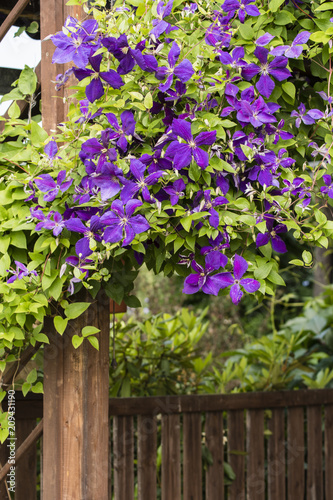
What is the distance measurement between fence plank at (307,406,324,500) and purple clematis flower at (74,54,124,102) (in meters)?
2.36

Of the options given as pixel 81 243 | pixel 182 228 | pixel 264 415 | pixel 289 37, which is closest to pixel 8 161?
pixel 81 243

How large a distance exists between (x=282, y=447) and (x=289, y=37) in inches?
87.0

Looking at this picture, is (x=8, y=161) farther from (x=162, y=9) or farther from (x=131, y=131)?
(x=162, y=9)

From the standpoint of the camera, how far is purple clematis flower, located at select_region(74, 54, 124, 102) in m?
1.02

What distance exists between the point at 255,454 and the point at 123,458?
728 millimetres

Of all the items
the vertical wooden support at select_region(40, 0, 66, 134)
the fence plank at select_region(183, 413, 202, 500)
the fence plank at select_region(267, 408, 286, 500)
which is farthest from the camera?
the fence plank at select_region(267, 408, 286, 500)

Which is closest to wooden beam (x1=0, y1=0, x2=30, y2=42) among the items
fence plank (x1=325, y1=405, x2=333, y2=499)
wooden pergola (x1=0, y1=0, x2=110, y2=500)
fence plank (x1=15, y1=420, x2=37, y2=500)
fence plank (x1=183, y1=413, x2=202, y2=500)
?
wooden pergola (x1=0, y1=0, x2=110, y2=500)

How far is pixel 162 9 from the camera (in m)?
1.05

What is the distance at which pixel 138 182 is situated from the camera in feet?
3.38

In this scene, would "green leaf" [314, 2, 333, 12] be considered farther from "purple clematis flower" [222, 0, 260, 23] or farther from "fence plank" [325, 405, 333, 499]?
"fence plank" [325, 405, 333, 499]

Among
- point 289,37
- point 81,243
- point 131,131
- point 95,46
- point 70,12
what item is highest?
point 70,12

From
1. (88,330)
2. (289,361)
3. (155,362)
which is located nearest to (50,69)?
(88,330)

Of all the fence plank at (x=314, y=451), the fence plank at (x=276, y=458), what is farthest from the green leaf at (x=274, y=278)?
the fence plank at (x=314, y=451)

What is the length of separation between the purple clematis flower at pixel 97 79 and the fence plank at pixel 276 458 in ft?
7.25
